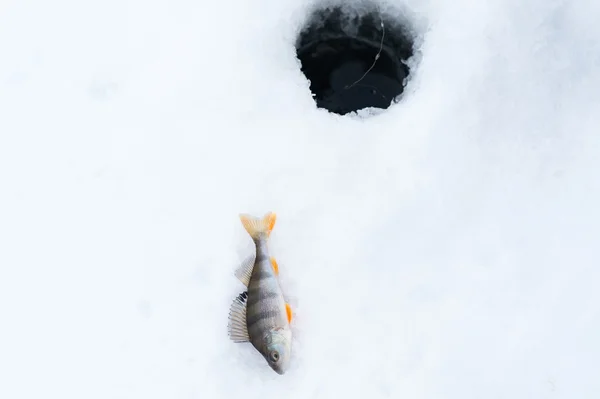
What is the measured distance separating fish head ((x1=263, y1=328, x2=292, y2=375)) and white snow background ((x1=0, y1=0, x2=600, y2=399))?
121mm

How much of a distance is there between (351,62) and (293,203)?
1183 millimetres

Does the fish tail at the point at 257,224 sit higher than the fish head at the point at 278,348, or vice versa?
the fish tail at the point at 257,224

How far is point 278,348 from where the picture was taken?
237 cm

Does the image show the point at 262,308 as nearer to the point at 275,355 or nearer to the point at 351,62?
the point at 275,355

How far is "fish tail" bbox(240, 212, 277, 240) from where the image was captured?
257 centimetres

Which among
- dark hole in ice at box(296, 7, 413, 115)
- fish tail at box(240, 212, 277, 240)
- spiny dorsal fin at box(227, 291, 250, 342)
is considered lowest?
spiny dorsal fin at box(227, 291, 250, 342)

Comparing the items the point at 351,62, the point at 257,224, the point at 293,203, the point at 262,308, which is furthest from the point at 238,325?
the point at 351,62

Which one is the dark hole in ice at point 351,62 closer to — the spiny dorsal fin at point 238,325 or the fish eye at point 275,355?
the spiny dorsal fin at point 238,325

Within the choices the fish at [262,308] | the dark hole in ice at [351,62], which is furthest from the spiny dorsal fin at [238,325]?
the dark hole in ice at [351,62]

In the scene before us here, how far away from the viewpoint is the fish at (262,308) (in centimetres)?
238

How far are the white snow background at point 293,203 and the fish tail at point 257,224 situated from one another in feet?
0.23

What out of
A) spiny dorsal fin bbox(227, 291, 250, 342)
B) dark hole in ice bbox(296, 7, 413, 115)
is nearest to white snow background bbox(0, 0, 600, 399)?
spiny dorsal fin bbox(227, 291, 250, 342)

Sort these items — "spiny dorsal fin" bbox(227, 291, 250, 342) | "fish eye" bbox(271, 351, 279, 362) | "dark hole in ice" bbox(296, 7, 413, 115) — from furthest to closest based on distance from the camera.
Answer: "dark hole in ice" bbox(296, 7, 413, 115), "spiny dorsal fin" bbox(227, 291, 250, 342), "fish eye" bbox(271, 351, 279, 362)

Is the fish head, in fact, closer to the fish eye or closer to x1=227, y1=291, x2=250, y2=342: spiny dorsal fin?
the fish eye
